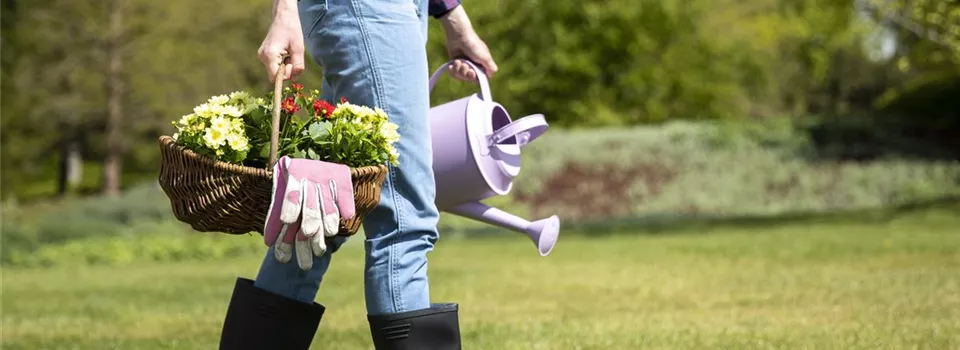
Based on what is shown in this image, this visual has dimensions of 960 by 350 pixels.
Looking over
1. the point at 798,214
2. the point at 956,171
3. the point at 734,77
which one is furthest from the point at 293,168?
the point at 734,77

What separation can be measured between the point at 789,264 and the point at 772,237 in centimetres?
315

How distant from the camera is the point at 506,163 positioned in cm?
344

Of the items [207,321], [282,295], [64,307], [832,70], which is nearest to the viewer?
[282,295]

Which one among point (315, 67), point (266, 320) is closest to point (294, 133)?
point (266, 320)

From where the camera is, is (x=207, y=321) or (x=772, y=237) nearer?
(x=207, y=321)

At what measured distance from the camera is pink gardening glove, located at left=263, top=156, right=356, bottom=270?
262 centimetres

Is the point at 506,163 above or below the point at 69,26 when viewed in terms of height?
below

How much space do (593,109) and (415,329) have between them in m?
22.3

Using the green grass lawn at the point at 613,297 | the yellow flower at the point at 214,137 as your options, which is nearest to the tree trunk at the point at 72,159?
the green grass lawn at the point at 613,297

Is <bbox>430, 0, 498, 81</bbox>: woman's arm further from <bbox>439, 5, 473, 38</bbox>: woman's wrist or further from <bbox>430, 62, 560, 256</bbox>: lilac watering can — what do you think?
<bbox>430, 62, 560, 256</bbox>: lilac watering can

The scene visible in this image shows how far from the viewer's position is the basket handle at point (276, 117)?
2744mm

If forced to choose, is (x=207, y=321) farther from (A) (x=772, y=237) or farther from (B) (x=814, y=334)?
(A) (x=772, y=237)

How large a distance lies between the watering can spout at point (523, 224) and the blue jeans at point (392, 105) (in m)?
0.39

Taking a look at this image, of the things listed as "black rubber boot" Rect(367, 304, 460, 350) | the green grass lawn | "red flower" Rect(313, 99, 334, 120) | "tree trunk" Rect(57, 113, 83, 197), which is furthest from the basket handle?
"tree trunk" Rect(57, 113, 83, 197)
